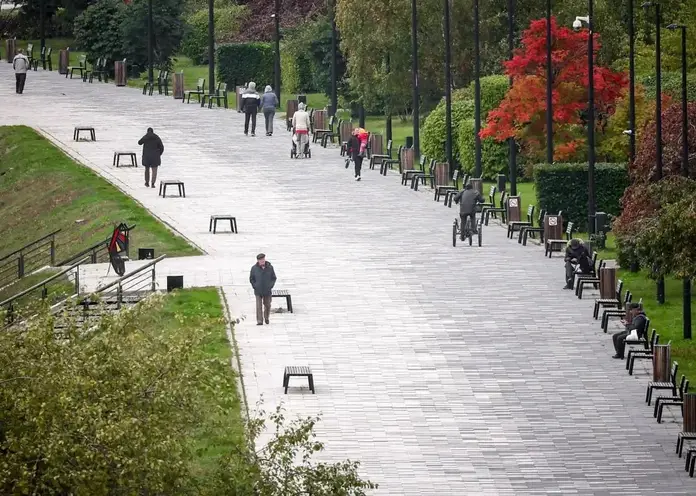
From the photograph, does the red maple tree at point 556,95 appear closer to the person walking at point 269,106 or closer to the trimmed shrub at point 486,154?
the trimmed shrub at point 486,154

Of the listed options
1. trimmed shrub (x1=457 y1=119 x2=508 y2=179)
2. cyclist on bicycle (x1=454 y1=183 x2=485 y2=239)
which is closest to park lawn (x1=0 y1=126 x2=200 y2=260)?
cyclist on bicycle (x1=454 y1=183 x2=485 y2=239)

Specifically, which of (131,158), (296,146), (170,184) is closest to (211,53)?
(296,146)

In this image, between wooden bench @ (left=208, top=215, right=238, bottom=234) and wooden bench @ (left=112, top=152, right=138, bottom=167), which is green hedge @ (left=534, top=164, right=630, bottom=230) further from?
wooden bench @ (left=112, top=152, right=138, bottom=167)

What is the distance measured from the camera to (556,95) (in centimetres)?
5703

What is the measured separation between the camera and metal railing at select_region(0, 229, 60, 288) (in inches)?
1941

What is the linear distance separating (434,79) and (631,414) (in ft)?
129

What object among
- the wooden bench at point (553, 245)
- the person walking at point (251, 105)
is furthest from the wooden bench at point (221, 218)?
the person walking at point (251, 105)

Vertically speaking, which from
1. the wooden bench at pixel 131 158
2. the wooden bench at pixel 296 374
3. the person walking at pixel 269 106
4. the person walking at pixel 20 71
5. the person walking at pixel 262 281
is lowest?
the wooden bench at pixel 296 374

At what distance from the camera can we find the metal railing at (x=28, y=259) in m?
49.3

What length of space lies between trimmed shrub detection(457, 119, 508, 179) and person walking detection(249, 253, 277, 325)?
23.6 meters

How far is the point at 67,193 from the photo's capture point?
185 ft

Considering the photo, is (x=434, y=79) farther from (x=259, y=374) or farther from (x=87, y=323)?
(x=87, y=323)

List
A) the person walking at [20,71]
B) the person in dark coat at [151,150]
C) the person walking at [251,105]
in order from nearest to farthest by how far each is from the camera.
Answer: the person in dark coat at [151,150], the person walking at [251,105], the person walking at [20,71]

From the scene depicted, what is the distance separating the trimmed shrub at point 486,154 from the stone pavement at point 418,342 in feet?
12.6
